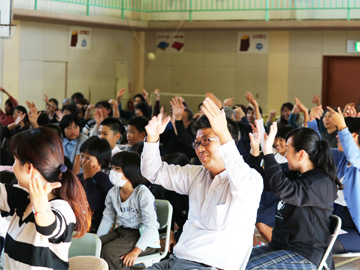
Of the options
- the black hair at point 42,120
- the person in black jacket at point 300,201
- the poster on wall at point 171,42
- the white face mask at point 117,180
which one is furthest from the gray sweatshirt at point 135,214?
the poster on wall at point 171,42

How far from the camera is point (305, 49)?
12.5m

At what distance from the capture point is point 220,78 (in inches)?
528

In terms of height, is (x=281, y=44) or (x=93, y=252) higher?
(x=281, y=44)

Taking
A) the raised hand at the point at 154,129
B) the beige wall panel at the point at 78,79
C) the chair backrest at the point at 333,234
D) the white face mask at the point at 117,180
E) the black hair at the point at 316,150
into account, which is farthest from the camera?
the beige wall panel at the point at 78,79

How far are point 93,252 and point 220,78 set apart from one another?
1048cm

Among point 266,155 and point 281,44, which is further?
point 281,44

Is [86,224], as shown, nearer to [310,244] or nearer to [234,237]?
[234,237]

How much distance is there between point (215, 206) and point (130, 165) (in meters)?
1.40

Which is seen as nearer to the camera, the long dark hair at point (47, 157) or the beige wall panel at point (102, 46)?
the long dark hair at point (47, 157)

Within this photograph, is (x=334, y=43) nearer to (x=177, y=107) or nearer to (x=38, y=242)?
(x=177, y=107)

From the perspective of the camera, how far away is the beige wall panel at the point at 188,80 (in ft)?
44.8

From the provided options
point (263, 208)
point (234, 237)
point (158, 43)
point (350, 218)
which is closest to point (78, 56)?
point (158, 43)

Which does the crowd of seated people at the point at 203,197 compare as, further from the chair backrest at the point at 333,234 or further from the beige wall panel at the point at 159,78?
the beige wall panel at the point at 159,78

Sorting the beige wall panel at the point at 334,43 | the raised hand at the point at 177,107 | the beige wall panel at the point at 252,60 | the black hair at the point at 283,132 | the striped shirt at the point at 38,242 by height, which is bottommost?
the striped shirt at the point at 38,242
